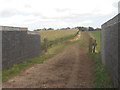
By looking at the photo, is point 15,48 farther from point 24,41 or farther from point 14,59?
point 24,41

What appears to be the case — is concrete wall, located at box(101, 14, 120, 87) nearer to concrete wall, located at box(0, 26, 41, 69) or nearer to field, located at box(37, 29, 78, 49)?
concrete wall, located at box(0, 26, 41, 69)

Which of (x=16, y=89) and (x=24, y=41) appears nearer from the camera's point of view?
(x=16, y=89)

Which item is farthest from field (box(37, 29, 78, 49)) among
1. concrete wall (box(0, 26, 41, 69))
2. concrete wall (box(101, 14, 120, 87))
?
concrete wall (box(101, 14, 120, 87))

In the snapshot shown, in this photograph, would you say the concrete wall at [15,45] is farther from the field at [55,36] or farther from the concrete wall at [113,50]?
the field at [55,36]

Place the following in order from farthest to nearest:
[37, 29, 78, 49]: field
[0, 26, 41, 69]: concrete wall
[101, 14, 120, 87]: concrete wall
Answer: [37, 29, 78, 49]: field
[0, 26, 41, 69]: concrete wall
[101, 14, 120, 87]: concrete wall

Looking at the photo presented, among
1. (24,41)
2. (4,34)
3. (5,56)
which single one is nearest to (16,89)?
(5,56)

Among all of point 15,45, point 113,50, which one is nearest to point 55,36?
point 15,45

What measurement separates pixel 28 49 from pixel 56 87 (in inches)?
305

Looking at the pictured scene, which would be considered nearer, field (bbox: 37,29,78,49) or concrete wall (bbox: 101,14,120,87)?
concrete wall (bbox: 101,14,120,87)

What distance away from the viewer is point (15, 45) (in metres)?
10.8

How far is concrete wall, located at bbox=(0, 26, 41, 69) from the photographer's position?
30.4ft

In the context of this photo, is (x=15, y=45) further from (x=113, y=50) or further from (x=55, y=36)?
(x=55, y=36)

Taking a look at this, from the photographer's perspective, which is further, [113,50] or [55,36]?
[55,36]

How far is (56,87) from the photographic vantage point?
6.08 meters
